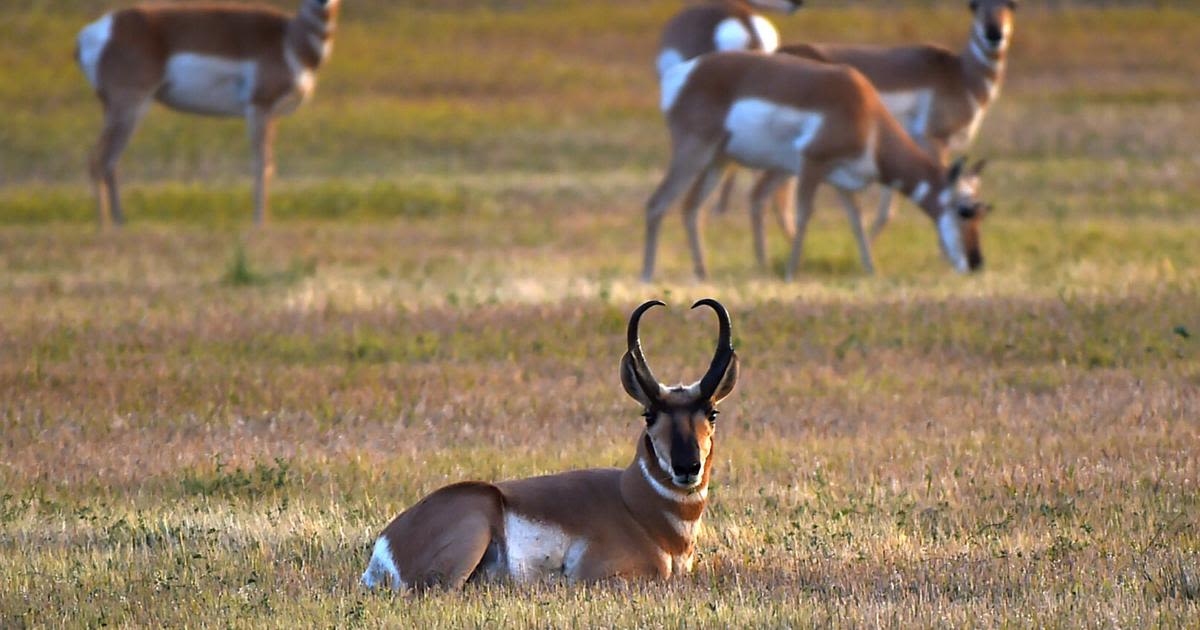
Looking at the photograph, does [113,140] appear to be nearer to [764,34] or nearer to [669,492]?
[764,34]

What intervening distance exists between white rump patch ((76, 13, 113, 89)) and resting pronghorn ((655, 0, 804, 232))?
704cm

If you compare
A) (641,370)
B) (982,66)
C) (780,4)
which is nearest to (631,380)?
(641,370)

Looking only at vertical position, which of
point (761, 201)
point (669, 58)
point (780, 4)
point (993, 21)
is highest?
point (993, 21)

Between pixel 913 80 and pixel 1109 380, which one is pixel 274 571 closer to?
pixel 1109 380

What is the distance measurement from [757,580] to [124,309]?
859 centimetres

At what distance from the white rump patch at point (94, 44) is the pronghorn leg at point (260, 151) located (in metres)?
1.90

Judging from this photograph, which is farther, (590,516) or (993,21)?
(993,21)

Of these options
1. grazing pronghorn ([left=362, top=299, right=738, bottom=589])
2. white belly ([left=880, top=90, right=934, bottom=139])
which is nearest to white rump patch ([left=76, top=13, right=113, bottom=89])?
white belly ([left=880, top=90, right=934, bottom=139])

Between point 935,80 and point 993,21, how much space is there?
92cm

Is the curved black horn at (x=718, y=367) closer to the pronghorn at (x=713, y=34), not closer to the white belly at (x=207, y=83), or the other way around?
the pronghorn at (x=713, y=34)

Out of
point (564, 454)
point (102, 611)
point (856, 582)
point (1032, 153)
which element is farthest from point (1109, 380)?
point (1032, 153)

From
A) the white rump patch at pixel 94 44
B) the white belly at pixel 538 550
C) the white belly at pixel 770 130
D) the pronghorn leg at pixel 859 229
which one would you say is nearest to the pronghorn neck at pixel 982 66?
the pronghorn leg at pixel 859 229

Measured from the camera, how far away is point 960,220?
1702 cm

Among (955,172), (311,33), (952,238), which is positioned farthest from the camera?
(311,33)
